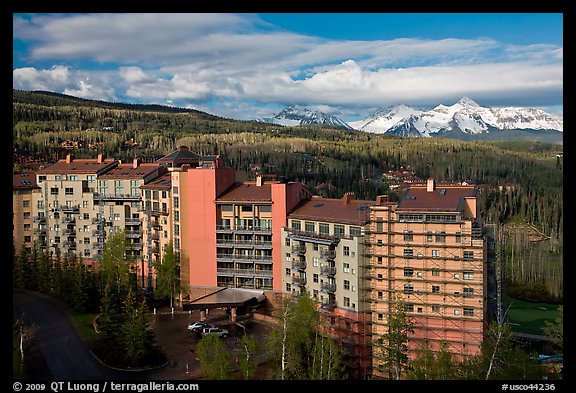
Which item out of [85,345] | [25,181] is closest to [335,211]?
[85,345]

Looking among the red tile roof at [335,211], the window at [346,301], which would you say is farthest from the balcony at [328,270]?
the red tile roof at [335,211]

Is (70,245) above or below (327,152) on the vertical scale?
below

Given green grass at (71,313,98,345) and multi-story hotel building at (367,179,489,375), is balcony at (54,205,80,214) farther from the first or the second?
multi-story hotel building at (367,179,489,375)

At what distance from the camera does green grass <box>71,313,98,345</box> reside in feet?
61.3

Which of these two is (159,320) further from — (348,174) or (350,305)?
(348,174)

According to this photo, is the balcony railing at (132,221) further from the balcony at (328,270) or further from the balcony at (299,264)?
the balcony at (328,270)

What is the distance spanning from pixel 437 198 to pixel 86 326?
13264 mm

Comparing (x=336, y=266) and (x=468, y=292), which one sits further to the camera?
(x=336, y=266)

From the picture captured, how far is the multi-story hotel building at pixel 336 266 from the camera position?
18.4m

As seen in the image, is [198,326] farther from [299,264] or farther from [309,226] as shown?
[309,226]

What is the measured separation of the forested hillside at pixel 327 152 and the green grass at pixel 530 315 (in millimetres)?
8700

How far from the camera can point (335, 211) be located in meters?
21.0

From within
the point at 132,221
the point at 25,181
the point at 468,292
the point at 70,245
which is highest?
the point at 25,181

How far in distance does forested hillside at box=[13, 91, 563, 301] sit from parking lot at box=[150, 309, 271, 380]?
1051 inches
